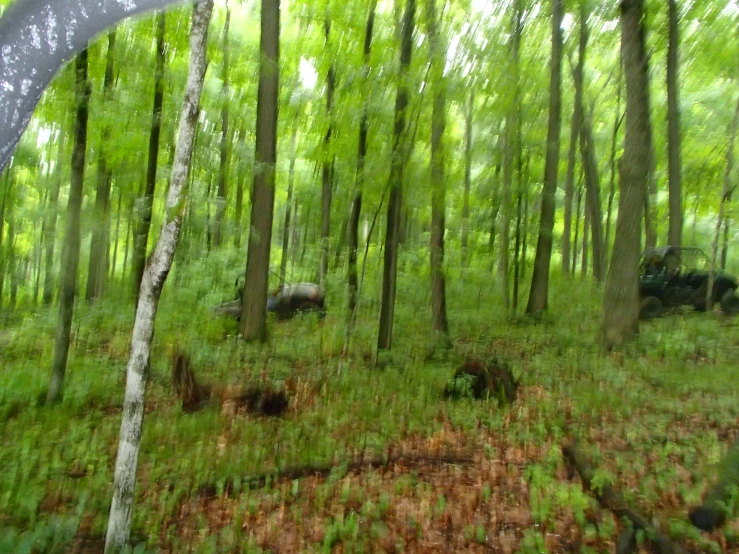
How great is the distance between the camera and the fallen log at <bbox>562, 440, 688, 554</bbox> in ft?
13.5

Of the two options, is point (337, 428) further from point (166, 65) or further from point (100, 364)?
point (166, 65)

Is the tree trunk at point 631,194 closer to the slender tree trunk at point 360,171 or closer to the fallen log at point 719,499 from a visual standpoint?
the slender tree trunk at point 360,171

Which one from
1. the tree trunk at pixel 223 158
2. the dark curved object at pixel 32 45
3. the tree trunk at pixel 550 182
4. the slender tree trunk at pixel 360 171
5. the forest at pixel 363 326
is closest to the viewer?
the dark curved object at pixel 32 45

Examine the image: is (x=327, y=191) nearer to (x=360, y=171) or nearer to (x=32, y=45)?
(x=360, y=171)

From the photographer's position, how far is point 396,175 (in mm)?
9836

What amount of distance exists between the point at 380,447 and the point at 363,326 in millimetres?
7021

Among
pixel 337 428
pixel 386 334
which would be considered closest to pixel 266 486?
pixel 337 428

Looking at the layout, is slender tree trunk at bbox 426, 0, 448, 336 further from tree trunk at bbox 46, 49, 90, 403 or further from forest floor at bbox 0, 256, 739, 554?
tree trunk at bbox 46, 49, 90, 403

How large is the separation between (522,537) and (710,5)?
14.3 metres

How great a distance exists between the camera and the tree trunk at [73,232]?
7855 millimetres

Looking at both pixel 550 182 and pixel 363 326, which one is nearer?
pixel 363 326

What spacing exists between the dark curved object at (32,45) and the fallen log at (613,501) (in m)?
5.12

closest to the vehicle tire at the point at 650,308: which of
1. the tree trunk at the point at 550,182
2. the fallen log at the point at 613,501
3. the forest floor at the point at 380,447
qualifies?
the forest floor at the point at 380,447

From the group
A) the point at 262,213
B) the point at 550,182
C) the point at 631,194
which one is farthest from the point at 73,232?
the point at 550,182
